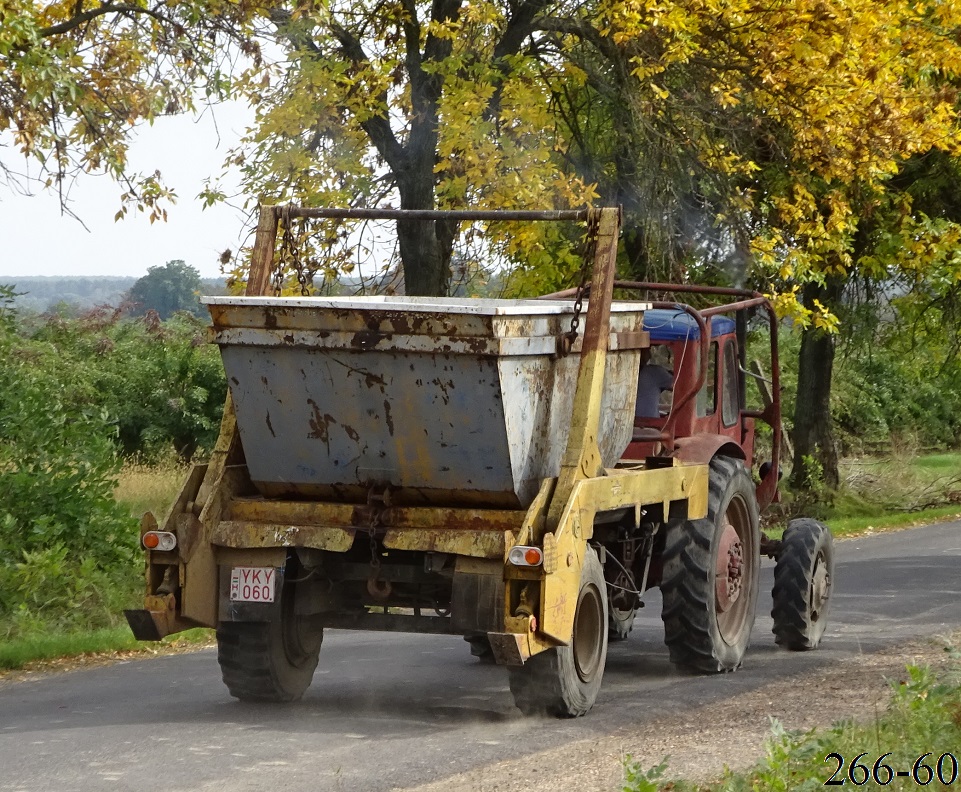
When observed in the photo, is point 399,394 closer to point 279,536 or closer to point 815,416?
point 279,536

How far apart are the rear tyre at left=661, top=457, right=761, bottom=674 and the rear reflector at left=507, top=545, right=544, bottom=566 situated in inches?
83.4

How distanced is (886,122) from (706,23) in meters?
2.38

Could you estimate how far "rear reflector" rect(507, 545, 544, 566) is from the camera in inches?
289

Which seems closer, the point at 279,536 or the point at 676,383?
the point at 279,536

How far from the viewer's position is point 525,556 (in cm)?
737

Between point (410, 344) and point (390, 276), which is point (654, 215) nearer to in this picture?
point (390, 276)

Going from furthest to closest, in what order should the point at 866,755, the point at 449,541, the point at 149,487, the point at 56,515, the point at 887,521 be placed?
1. the point at 887,521
2. the point at 149,487
3. the point at 56,515
4. the point at 449,541
5. the point at 866,755

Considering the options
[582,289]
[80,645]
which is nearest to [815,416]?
[80,645]

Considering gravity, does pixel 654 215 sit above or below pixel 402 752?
above

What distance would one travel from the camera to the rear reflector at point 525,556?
7348 mm

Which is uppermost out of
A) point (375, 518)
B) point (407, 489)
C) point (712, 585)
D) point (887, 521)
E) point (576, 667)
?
point (407, 489)

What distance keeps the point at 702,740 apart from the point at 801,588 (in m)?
3.49

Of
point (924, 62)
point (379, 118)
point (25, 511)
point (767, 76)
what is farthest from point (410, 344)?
point (924, 62)

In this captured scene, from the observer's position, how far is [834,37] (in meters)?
15.1
